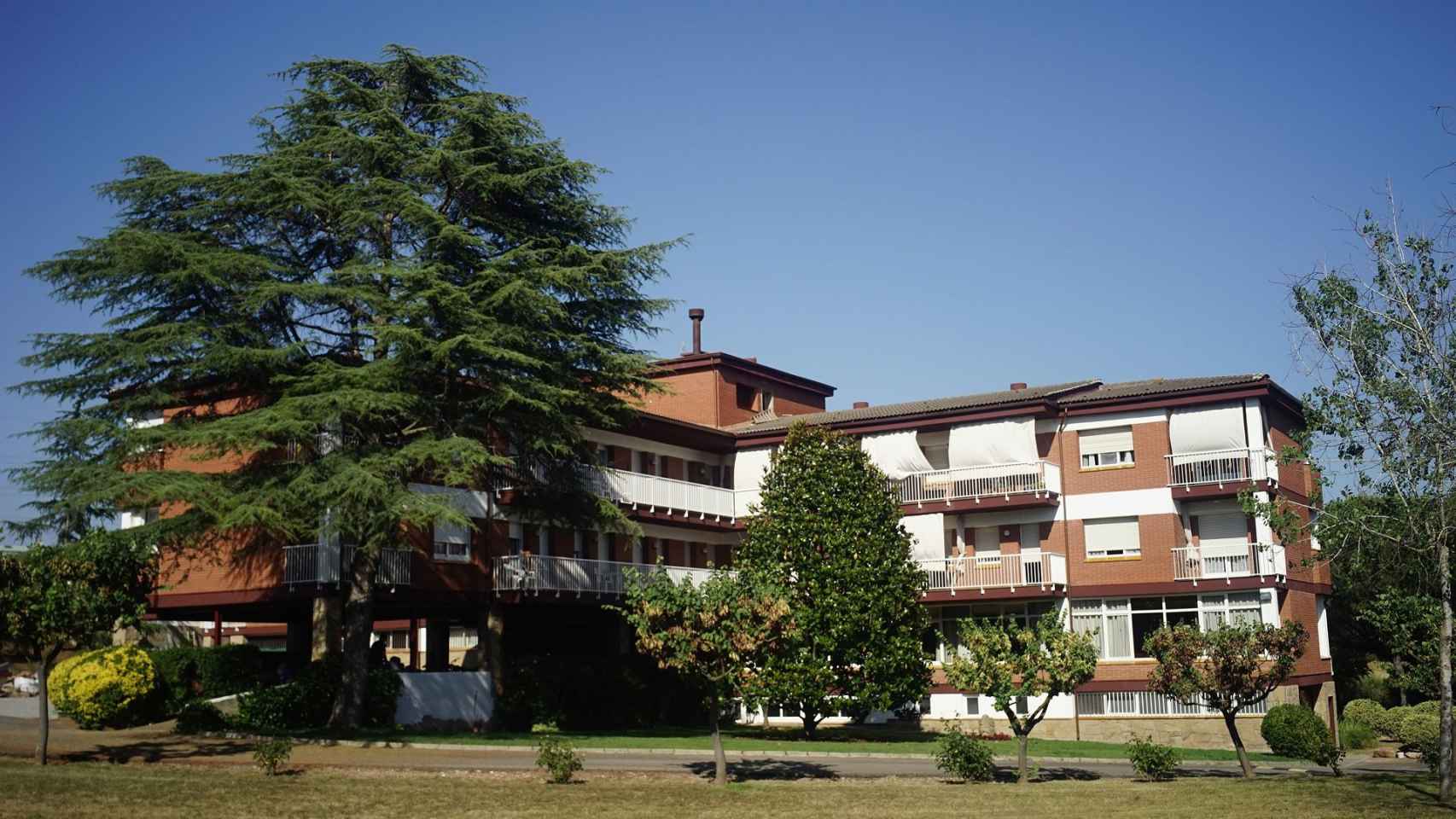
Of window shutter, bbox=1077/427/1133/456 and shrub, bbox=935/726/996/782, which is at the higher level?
window shutter, bbox=1077/427/1133/456

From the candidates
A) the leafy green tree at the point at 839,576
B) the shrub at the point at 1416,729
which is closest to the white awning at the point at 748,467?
the leafy green tree at the point at 839,576

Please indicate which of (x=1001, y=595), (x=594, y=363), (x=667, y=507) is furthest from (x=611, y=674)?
(x=1001, y=595)

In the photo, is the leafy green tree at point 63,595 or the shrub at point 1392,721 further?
the shrub at point 1392,721

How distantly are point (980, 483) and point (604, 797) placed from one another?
25.2m

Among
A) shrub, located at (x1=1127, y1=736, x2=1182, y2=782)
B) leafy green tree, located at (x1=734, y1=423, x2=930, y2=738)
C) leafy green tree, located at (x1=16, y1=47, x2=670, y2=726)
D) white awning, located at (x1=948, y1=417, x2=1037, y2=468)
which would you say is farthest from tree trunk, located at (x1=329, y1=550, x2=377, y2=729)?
Result: white awning, located at (x1=948, y1=417, x2=1037, y2=468)

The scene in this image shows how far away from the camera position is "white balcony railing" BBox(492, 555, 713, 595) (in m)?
37.9

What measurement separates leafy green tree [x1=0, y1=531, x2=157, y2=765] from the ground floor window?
28.6 m

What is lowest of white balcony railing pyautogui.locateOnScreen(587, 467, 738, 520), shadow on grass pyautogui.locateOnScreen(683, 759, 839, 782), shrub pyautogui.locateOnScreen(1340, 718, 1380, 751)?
shrub pyautogui.locateOnScreen(1340, 718, 1380, 751)

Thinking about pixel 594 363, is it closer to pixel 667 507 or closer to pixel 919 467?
pixel 667 507

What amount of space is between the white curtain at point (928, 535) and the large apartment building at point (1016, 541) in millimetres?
61

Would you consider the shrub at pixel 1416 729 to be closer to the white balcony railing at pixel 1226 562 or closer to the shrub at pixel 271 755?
the white balcony railing at pixel 1226 562

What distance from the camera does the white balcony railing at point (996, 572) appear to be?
4262 centimetres

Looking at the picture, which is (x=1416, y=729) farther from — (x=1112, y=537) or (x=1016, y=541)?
(x=1016, y=541)

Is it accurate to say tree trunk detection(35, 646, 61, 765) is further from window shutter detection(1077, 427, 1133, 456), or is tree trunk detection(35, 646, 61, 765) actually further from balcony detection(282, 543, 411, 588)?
window shutter detection(1077, 427, 1133, 456)
